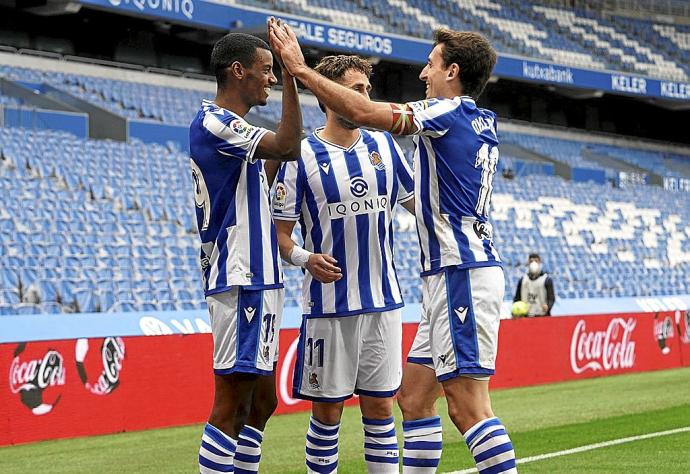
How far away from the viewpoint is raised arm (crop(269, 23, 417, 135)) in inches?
170

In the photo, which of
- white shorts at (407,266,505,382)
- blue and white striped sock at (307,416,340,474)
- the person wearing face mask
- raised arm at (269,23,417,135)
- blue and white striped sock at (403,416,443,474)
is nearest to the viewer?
raised arm at (269,23,417,135)

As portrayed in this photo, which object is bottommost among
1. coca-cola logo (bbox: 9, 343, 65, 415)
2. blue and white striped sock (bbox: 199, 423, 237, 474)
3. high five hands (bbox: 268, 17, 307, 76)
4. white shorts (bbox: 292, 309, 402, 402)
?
coca-cola logo (bbox: 9, 343, 65, 415)

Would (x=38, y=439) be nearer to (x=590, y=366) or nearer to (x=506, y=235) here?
(x=590, y=366)

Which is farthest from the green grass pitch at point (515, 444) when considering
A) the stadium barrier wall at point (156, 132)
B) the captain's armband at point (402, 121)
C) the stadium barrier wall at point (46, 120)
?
the stadium barrier wall at point (156, 132)

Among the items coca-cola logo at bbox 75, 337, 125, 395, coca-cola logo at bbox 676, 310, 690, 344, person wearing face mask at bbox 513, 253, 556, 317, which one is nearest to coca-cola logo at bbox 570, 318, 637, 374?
person wearing face mask at bbox 513, 253, 556, 317

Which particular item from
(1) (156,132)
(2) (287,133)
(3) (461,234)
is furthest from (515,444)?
(1) (156,132)

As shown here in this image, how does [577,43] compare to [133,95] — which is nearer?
[133,95]

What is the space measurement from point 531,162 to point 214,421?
26.1 metres

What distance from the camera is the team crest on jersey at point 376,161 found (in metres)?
5.50

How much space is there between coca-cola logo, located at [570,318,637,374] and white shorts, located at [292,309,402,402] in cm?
1044

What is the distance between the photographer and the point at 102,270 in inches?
593

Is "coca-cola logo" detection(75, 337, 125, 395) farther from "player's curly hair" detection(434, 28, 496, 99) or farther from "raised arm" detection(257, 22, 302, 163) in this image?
"player's curly hair" detection(434, 28, 496, 99)

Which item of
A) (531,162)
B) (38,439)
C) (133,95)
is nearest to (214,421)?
(38,439)

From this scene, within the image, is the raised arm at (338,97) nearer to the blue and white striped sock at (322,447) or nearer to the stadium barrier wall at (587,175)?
the blue and white striped sock at (322,447)
